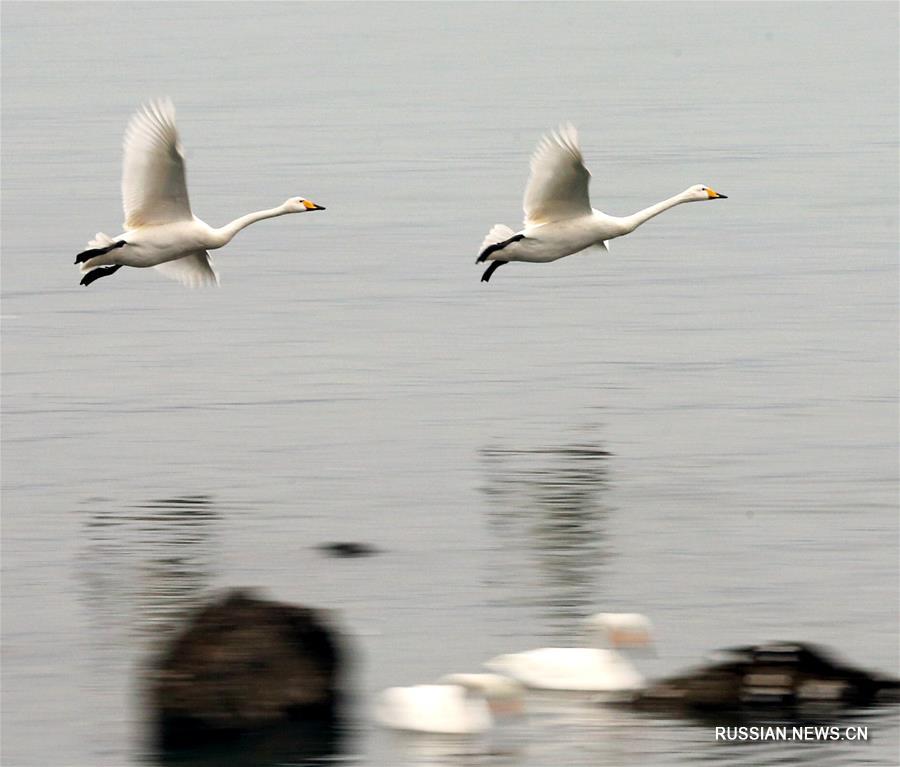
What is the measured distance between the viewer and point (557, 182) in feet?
103

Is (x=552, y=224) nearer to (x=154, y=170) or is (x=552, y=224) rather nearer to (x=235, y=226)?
(x=235, y=226)

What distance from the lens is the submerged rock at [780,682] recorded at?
2498 cm

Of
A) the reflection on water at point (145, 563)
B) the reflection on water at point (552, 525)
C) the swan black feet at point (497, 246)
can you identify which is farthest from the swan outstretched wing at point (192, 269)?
the reflection on water at point (552, 525)

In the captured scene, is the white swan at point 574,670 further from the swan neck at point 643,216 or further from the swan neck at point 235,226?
the swan neck at point 235,226

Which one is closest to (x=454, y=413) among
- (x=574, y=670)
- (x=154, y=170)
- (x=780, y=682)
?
(x=154, y=170)

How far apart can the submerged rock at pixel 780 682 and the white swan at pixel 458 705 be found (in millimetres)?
2032

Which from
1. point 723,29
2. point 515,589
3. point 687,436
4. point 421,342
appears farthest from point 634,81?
point 515,589

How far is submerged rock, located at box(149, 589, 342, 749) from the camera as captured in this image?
24.5 meters

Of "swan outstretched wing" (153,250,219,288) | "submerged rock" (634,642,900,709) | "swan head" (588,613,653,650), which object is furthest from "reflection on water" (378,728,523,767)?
"swan outstretched wing" (153,250,219,288)

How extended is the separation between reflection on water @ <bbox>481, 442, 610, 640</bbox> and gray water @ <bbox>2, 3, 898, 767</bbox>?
9 centimetres

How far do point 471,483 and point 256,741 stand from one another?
15341 millimetres

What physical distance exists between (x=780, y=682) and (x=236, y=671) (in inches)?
221

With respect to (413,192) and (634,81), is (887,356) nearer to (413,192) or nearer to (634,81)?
(413,192)

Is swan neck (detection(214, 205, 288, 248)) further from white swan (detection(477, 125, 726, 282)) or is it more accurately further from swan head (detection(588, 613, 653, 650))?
swan head (detection(588, 613, 653, 650))
